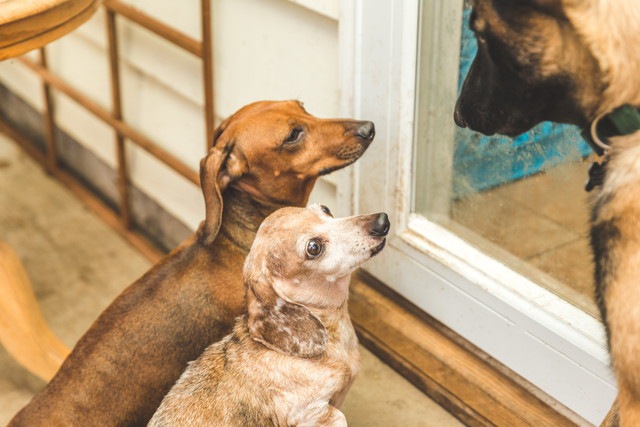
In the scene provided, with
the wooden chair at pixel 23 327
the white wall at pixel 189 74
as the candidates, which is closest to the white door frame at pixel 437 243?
the white wall at pixel 189 74

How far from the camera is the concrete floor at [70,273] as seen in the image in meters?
2.98

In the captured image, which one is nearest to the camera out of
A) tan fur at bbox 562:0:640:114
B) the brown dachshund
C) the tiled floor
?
tan fur at bbox 562:0:640:114

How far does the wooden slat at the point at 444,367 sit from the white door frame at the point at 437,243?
0.20 feet

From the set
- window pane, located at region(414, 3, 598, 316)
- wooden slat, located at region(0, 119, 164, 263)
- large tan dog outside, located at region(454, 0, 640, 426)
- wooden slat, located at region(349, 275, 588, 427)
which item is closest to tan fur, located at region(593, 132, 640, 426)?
large tan dog outside, located at region(454, 0, 640, 426)

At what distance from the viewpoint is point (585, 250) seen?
2.82 metres

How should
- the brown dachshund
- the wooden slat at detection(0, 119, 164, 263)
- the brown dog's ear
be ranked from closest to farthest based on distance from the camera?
the brown dog's ear < the brown dachshund < the wooden slat at detection(0, 119, 164, 263)

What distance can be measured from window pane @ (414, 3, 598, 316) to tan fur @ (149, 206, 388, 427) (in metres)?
0.70

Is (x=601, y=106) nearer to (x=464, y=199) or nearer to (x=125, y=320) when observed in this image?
(x=464, y=199)

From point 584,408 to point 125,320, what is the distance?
1358 mm

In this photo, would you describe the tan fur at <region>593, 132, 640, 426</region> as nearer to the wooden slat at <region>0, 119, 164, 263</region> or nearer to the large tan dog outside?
the large tan dog outside

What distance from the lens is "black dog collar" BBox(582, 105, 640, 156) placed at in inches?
68.7

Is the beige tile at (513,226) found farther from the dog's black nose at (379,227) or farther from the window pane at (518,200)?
the dog's black nose at (379,227)

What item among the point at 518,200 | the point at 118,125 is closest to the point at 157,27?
the point at 118,125

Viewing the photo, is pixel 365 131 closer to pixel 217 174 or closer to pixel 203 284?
pixel 217 174
